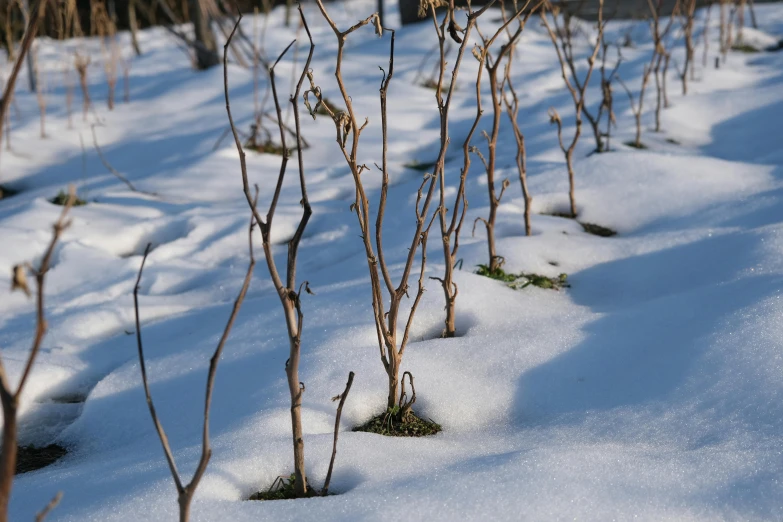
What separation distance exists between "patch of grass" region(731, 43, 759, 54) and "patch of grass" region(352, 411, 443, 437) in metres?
5.11

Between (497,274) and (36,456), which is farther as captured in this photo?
(497,274)

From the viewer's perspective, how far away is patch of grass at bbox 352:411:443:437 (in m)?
1.49

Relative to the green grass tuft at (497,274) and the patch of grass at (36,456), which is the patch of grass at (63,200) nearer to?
the patch of grass at (36,456)

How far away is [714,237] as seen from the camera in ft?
7.33

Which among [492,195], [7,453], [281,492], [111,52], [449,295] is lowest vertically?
[281,492]

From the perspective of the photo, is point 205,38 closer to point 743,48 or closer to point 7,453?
point 743,48

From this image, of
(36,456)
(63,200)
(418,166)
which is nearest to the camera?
(36,456)

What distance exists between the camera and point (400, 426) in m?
1.50

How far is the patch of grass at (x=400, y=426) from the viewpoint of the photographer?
1.49 meters

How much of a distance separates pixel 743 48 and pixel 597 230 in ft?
12.6

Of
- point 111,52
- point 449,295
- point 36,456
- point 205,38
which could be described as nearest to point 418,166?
point 449,295

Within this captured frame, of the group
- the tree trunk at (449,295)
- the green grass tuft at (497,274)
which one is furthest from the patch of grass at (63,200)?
the tree trunk at (449,295)

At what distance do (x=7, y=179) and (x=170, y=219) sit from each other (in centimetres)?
147

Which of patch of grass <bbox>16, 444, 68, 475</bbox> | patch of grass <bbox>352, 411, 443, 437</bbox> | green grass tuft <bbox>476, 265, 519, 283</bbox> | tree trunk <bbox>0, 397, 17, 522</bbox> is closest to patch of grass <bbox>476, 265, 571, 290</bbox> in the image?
green grass tuft <bbox>476, 265, 519, 283</bbox>
